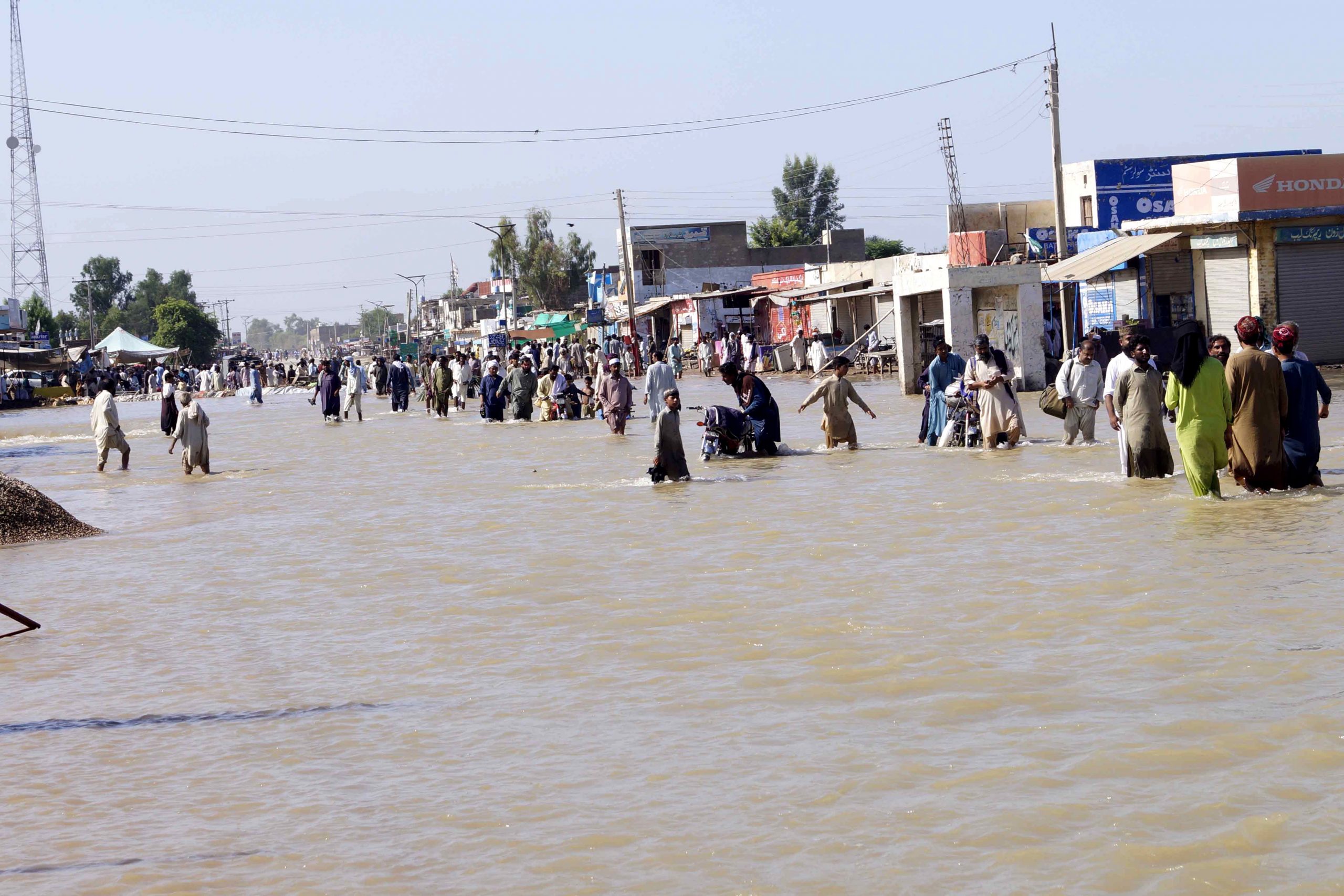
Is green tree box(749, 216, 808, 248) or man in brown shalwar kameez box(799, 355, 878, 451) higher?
green tree box(749, 216, 808, 248)

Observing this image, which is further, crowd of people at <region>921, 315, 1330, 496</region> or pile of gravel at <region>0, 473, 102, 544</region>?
pile of gravel at <region>0, 473, 102, 544</region>

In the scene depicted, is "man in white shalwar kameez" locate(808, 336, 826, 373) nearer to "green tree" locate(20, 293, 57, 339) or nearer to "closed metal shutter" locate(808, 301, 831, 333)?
"closed metal shutter" locate(808, 301, 831, 333)

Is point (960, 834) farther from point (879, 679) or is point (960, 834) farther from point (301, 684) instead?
point (301, 684)

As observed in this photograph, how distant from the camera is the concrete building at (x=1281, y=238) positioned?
2723cm

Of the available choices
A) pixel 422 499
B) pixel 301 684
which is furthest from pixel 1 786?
pixel 422 499

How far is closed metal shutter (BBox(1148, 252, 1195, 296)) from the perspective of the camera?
3134 cm

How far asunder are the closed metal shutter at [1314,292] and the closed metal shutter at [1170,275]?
3.65 m

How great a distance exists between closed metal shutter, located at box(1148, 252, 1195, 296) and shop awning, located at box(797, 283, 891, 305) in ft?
33.3

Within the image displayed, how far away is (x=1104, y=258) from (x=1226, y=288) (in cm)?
271

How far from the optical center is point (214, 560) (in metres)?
12.3

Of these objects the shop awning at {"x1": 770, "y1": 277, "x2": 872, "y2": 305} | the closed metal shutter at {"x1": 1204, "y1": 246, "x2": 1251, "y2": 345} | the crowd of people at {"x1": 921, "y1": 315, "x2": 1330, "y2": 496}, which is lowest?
the crowd of people at {"x1": 921, "y1": 315, "x2": 1330, "y2": 496}

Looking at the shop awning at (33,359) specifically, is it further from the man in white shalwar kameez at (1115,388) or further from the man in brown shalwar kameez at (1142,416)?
the man in brown shalwar kameez at (1142,416)

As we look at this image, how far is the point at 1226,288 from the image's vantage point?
28.3m

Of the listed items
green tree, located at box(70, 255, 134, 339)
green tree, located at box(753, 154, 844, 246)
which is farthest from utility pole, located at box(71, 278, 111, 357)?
green tree, located at box(753, 154, 844, 246)
